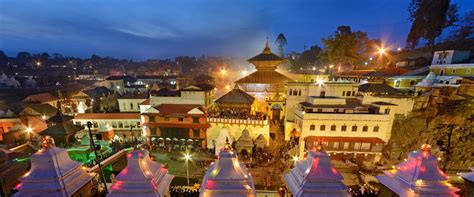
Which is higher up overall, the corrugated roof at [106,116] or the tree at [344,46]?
the tree at [344,46]

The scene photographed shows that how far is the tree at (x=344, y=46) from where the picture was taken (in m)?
37.8

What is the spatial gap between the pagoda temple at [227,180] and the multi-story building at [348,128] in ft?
50.5

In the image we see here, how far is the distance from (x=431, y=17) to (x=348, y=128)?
29.7m

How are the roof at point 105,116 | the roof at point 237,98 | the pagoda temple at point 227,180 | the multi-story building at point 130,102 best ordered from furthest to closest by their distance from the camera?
1. the multi-story building at point 130,102
2. the roof at point 105,116
3. the roof at point 237,98
4. the pagoda temple at point 227,180

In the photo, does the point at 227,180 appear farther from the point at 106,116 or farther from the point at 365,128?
the point at 106,116

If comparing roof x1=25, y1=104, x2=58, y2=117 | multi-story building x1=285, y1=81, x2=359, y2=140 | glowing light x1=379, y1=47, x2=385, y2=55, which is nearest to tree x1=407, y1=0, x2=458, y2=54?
glowing light x1=379, y1=47, x2=385, y2=55

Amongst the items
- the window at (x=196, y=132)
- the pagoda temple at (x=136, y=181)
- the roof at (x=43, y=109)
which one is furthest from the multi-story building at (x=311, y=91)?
the roof at (x=43, y=109)

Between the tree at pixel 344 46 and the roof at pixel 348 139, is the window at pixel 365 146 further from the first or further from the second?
the tree at pixel 344 46

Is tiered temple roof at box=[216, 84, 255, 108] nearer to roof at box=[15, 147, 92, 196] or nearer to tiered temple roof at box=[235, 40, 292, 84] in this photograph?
tiered temple roof at box=[235, 40, 292, 84]

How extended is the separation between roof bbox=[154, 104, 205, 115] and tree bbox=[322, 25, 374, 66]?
30287 millimetres

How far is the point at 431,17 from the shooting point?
32594 millimetres

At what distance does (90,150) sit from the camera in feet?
59.2

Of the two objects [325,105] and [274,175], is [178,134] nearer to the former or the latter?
[274,175]

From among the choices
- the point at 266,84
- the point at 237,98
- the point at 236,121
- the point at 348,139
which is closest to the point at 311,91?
the point at 348,139
